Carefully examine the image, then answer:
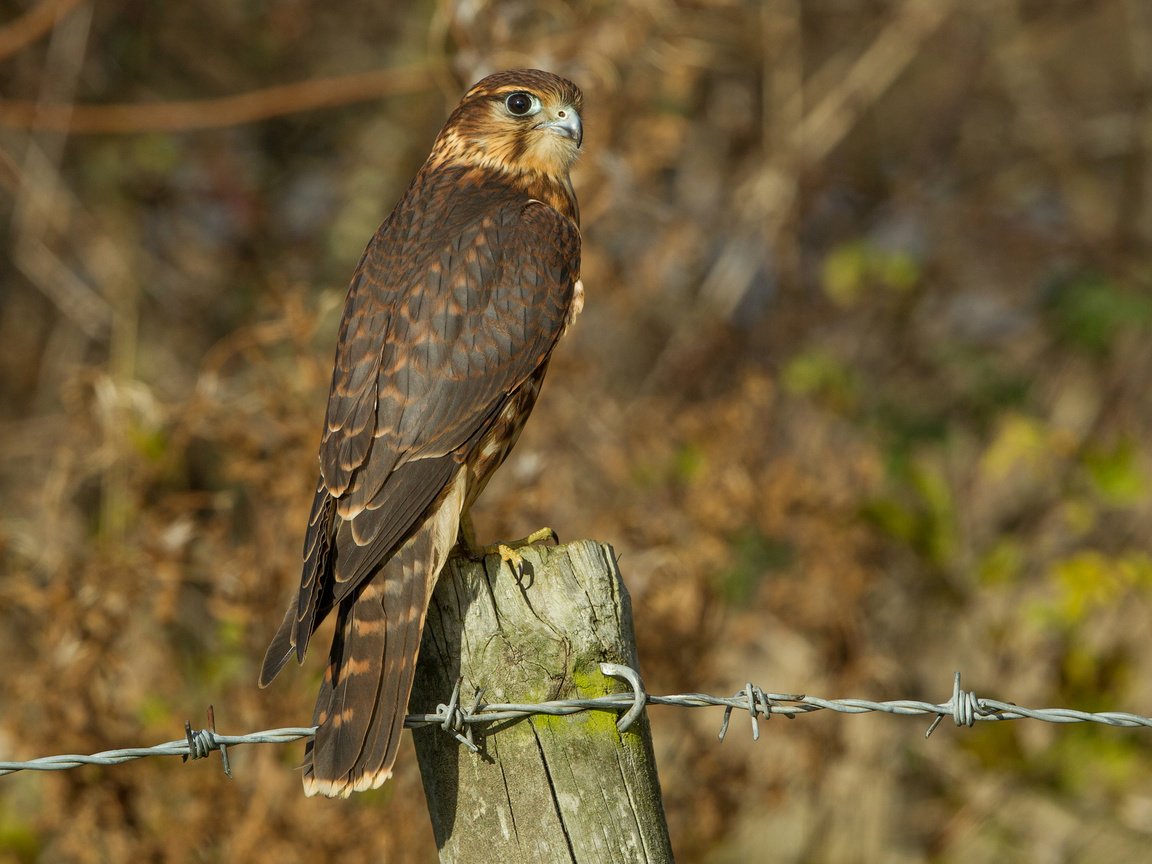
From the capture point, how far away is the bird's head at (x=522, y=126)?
349 centimetres

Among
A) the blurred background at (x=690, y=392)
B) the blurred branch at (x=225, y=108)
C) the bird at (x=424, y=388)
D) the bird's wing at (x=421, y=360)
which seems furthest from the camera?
the blurred branch at (x=225, y=108)

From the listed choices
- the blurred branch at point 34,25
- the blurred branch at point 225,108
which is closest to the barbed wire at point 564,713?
the blurred branch at point 225,108

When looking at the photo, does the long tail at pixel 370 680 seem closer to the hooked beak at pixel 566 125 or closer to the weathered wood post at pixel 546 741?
the weathered wood post at pixel 546 741

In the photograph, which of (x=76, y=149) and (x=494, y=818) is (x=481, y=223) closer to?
(x=494, y=818)

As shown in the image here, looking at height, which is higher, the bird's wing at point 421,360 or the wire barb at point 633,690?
the bird's wing at point 421,360

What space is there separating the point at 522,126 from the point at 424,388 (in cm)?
93

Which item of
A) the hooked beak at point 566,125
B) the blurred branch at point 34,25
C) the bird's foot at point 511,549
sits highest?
the blurred branch at point 34,25

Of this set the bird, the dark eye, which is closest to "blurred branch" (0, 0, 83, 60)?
the bird

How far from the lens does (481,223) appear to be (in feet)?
10.3

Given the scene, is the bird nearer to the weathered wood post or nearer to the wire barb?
the weathered wood post

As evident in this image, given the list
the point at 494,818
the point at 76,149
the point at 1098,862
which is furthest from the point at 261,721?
the point at 76,149

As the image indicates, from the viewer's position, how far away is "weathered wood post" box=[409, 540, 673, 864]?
2148 millimetres

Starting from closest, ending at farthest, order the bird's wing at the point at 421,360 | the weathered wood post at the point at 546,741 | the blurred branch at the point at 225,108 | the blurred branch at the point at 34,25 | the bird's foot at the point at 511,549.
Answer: the weathered wood post at the point at 546,741 → the bird's foot at the point at 511,549 → the bird's wing at the point at 421,360 → the blurred branch at the point at 34,25 → the blurred branch at the point at 225,108

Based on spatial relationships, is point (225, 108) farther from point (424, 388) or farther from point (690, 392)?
point (424, 388)
